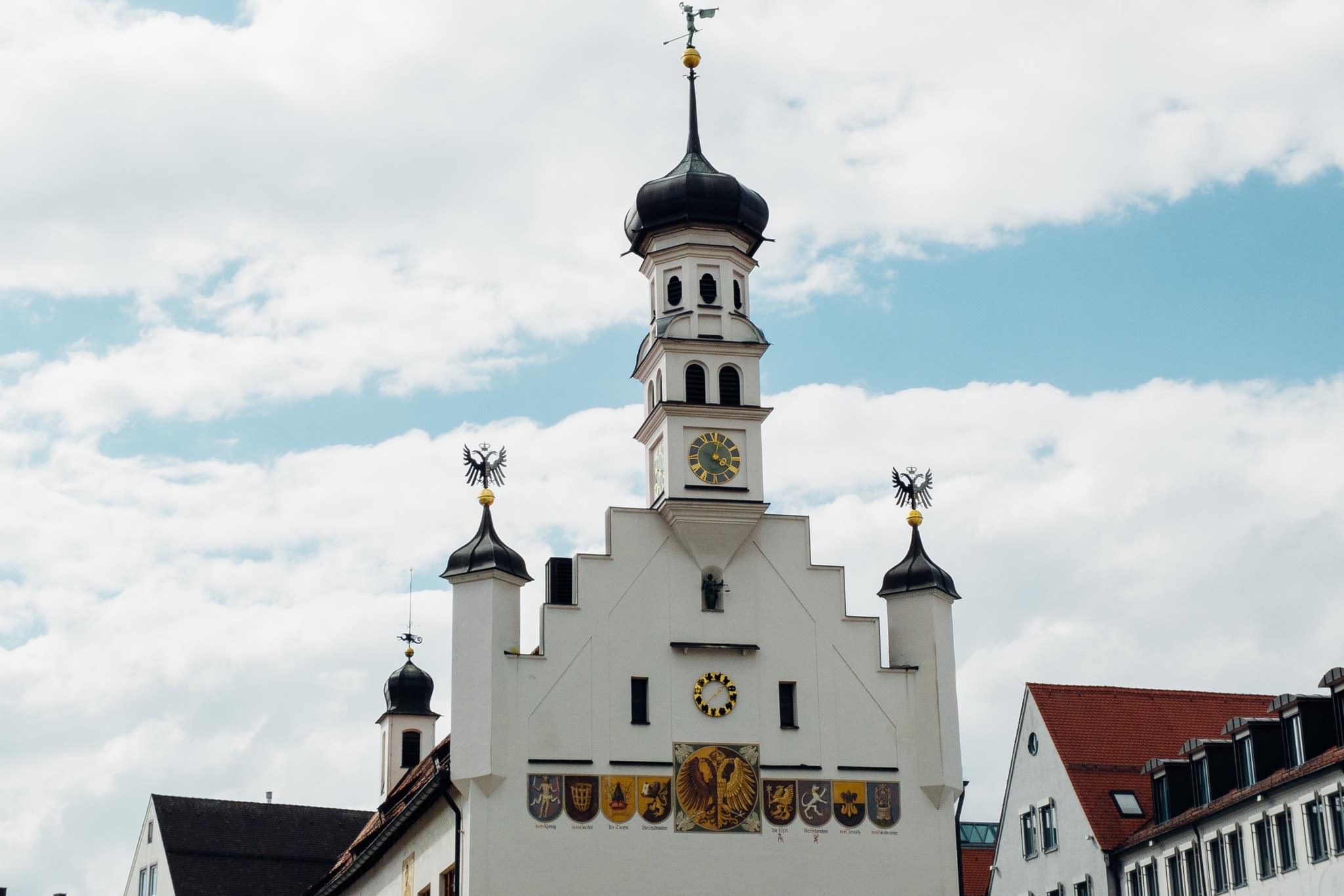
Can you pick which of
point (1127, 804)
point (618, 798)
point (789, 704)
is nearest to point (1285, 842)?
point (1127, 804)

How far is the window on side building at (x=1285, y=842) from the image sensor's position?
50.7 m

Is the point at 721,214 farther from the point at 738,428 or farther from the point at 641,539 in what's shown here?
the point at 641,539

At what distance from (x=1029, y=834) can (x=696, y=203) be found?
85.4 feet

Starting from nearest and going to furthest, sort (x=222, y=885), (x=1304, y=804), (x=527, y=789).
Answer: (x=527, y=789) → (x=1304, y=804) → (x=222, y=885)

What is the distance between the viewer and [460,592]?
42.2 meters

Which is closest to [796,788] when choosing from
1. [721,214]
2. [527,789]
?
[527,789]

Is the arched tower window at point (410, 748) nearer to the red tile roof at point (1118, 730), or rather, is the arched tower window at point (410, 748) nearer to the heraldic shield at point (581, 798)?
the red tile roof at point (1118, 730)

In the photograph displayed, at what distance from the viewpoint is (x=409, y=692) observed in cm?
7081

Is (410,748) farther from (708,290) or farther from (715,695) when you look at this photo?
(715,695)

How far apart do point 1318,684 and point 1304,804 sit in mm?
2895

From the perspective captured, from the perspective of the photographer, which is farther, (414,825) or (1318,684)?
(1318,684)

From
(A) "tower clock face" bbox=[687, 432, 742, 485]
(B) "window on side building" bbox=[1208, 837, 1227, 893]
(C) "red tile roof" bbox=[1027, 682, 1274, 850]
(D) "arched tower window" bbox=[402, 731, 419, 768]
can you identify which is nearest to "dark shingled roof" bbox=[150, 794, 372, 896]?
(D) "arched tower window" bbox=[402, 731, 419, 768]

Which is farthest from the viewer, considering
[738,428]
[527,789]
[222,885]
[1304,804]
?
[222,885]

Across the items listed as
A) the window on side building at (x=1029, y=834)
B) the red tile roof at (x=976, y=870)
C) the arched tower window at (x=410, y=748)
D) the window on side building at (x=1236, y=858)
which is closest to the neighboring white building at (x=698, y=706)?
the window on side building at (x=1236, y=858)
